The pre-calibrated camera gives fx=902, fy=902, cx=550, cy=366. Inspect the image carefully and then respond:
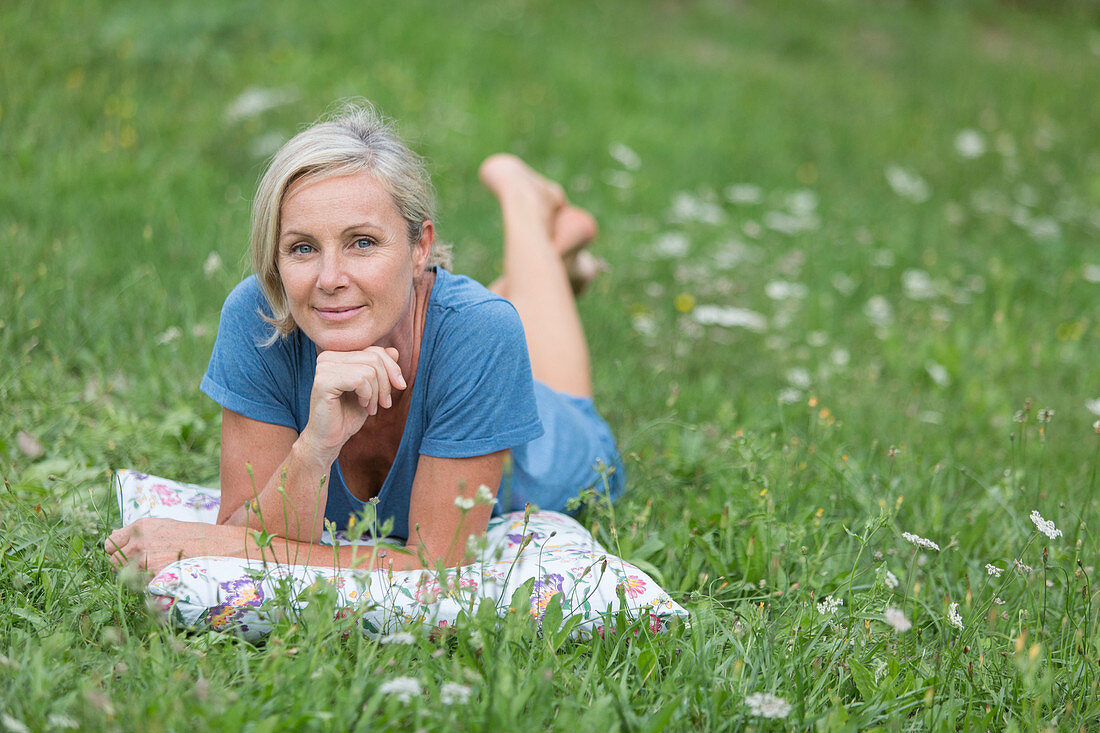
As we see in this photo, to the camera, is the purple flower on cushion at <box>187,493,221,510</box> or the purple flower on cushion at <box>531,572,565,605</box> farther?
the purple flower on cushion at <box>187,493,221,510</box>

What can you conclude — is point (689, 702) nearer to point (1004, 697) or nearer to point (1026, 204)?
point (1004, 697)

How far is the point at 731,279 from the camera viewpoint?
477 cm

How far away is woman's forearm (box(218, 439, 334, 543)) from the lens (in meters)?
1.91

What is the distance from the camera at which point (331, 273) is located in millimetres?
1868

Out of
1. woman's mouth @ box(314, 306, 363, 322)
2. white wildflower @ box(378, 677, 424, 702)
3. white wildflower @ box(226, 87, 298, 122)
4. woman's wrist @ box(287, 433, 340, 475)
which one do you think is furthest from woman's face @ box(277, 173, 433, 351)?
white wildflower @ box(226, 87, 298, 122)

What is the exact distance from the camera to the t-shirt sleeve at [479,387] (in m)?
2.04

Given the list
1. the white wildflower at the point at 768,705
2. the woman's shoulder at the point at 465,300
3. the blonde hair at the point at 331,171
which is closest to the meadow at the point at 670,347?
the white wildflower at the point at 768,705

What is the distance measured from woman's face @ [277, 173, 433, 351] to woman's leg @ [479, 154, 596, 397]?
824mm

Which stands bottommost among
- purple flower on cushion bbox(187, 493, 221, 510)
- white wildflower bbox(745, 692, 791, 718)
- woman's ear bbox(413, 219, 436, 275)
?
white wildflower bbox(745, 692, 791, 718)

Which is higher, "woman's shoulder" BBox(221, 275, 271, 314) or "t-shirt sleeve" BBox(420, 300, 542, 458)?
"woman's shoulder" BBox(221, 275, 271, 314)

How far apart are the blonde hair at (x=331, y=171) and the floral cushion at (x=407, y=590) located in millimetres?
562

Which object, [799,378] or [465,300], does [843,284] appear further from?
[465,300]

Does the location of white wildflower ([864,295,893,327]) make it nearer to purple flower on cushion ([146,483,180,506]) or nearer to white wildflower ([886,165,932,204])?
white wildflower ([886,165,932,204])

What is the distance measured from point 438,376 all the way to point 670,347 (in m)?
1.95
